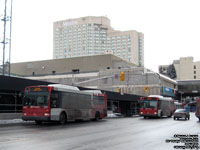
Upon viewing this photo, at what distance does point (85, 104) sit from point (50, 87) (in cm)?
640

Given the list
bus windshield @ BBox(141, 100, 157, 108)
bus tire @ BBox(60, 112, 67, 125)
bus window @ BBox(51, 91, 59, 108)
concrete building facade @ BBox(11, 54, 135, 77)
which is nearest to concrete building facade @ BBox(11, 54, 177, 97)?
concrete building facade @ BBox(11, 54, 135, 77)

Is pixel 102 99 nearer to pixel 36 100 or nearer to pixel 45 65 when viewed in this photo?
pixel 36 100

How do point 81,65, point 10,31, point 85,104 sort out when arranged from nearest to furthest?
point 85,104, point 10,31, point 81,65

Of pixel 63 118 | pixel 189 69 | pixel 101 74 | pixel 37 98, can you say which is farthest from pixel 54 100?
pixel 189 69

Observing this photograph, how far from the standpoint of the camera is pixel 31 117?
79.0ft

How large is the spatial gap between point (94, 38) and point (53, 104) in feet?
533

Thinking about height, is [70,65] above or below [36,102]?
above

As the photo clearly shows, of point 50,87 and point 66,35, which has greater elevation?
point 66,35

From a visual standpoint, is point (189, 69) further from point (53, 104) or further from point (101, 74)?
point (53, 104)

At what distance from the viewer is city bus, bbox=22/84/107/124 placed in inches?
949

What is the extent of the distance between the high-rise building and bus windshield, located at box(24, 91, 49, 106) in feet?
520

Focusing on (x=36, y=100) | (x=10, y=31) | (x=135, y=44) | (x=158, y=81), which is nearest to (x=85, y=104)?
(x=36, y=100)

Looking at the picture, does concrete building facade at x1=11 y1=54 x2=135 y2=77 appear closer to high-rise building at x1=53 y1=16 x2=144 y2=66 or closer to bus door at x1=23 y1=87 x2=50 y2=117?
bus door at x1=23 y1=87 x2=50 y2=117

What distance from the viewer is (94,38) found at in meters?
185
